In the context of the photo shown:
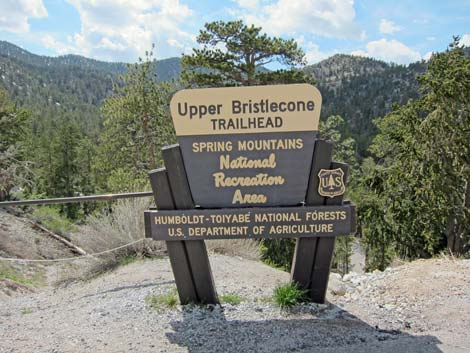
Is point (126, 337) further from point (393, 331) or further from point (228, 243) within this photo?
point (228, 243)

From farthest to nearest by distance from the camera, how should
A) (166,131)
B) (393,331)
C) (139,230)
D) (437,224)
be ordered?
(166,131) → (437,224) → (139,230) → (393,331)

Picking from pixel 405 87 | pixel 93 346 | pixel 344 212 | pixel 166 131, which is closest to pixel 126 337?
pixel 93 346

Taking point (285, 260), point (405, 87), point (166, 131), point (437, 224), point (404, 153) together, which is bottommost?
point (285, 260)

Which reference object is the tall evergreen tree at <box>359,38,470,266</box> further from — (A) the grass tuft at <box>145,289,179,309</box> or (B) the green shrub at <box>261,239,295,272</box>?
(A) the grass tuft at <box>145,289,179,309</box>

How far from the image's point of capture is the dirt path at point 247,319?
412 cm

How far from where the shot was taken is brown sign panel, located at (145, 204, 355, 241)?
4.78 metres

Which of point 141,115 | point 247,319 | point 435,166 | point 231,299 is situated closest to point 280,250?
point 435,166

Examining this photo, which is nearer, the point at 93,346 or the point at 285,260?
the point at 93,346

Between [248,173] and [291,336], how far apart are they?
1673mm

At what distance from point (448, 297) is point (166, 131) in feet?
56.7

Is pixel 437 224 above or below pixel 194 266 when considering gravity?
below

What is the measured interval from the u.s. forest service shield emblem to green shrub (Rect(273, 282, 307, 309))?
114 cm

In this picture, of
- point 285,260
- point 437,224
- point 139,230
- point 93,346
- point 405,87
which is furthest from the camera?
point 405,87

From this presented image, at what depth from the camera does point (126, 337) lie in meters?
4.23
